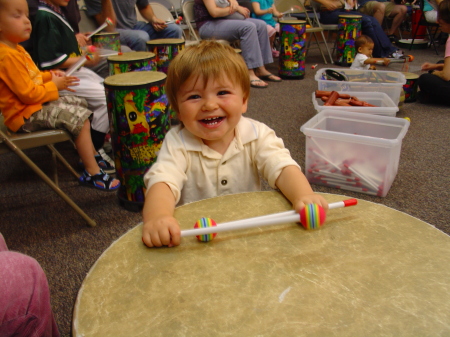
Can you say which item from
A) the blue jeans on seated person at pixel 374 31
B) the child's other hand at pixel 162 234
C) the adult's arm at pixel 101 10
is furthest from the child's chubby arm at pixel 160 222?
the blue jeans on seated person at pixel 374 31

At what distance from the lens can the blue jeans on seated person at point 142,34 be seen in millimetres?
2834

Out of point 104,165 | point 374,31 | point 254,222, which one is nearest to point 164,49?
point 104,165

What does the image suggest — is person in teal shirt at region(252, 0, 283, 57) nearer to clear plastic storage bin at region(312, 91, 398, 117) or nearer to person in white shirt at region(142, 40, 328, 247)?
clear plastic storage bin at region(312, 91, 398, 117)

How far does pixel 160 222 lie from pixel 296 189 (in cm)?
29

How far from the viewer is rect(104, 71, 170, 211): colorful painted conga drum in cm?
153

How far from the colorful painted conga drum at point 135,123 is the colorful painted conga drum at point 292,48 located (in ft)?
7.84

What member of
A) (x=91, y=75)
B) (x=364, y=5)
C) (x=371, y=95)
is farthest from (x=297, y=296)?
(x=364, y=5)

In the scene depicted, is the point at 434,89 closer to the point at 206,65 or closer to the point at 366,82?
the point at 366,82

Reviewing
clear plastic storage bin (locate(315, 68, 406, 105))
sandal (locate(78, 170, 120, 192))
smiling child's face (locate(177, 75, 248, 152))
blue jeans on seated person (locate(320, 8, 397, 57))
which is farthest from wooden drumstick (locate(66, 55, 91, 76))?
blue jeans on seated person (locate(320, 8, 397, 57))

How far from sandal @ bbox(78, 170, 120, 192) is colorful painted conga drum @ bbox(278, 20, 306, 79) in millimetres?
2530

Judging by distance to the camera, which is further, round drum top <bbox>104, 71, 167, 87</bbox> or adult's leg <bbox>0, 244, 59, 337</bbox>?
round drum top <bbox>104, 71, 167, 87</bbox>

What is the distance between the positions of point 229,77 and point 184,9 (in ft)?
9.34

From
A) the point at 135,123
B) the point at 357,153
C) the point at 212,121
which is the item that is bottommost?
the point at 357,153

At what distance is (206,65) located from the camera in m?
0.86
